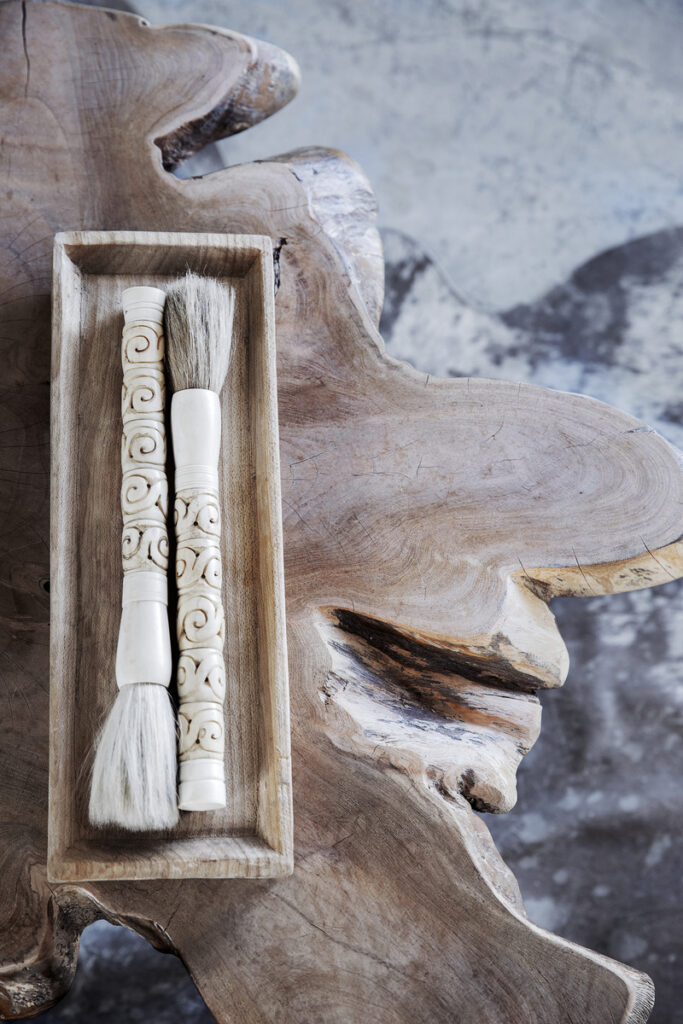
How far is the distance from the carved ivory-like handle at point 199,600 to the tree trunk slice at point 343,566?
0.32 feet

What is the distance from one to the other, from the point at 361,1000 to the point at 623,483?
58 centimetres

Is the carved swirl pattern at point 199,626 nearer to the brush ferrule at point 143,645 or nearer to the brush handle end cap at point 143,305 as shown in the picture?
the brush ferrule at point 143,645

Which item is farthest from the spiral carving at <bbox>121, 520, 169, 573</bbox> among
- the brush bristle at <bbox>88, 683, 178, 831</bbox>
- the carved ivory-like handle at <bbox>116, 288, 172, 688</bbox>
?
the brush bristle at <bbox>88, 683, 178, 831</bbox>

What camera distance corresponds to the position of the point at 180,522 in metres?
0.86

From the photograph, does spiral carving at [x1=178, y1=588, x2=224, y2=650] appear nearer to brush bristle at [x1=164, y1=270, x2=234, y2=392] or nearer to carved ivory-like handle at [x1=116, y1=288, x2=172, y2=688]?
carved ivory-like handle at [x1=116, y1=288, x2=172, y2=688]

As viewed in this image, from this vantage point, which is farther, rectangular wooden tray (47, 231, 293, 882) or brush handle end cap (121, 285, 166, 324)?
brush handle end cap (121, 285, 166, 324)

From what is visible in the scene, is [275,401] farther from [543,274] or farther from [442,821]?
[543,274]

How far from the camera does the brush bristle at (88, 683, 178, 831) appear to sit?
79 centimetres

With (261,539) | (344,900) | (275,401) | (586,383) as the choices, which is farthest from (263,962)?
(586,383)

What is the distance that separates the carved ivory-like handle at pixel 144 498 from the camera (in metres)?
0.82

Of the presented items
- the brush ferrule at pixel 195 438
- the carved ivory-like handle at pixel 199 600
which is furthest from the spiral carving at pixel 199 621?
the brush ferrule at pixel 195 438

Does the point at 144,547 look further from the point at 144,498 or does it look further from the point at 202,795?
the point at 202,795

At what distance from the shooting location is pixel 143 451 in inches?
34.3

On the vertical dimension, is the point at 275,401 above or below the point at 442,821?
above
